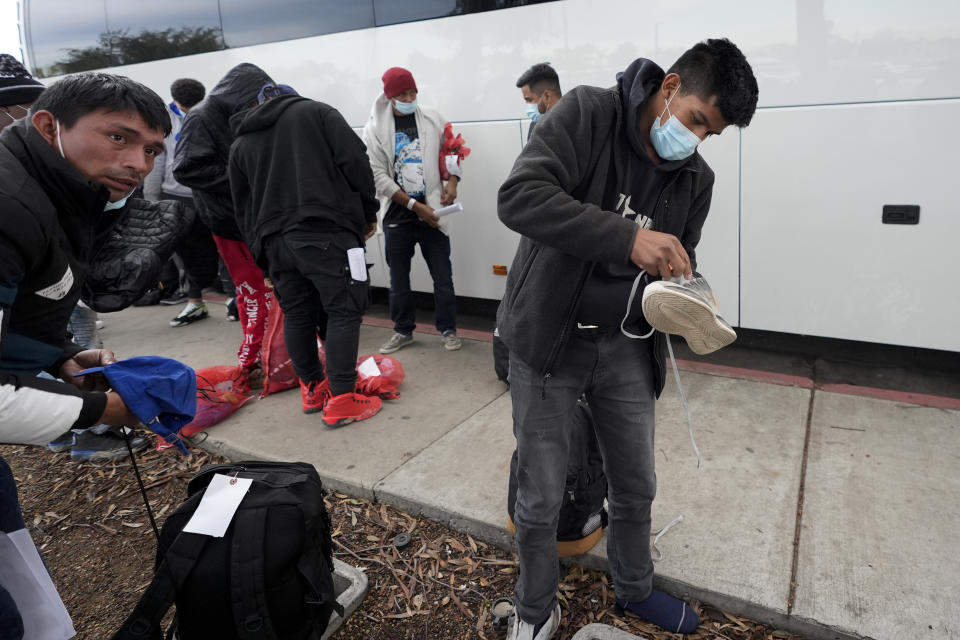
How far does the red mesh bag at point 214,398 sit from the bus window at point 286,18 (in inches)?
115

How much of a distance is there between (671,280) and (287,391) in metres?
3.36

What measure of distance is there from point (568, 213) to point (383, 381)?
2.68 meters

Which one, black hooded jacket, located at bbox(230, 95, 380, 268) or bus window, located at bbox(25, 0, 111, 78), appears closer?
black hooded jacket, located at bbox(230, 95, 380, 268)

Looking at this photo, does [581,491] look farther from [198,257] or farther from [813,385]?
[198,257]

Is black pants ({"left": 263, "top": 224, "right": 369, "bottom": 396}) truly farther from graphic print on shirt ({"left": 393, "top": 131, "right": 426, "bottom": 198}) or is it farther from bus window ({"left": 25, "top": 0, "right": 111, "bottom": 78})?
bus window ({"left": 25, "top": 0, "right": 111, "bottom": 78})

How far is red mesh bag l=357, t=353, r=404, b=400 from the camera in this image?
398 centimetres

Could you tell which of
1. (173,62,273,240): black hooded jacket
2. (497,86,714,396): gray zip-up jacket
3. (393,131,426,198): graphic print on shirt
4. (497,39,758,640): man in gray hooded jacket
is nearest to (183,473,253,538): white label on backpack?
(497,39,758,640): man in gray hooded jacket

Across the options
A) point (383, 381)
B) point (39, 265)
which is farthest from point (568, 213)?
point (383, 381)

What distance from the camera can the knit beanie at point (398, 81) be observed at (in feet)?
13.9

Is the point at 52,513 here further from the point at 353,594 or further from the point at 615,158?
the point at 615,158

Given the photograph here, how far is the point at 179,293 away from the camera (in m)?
7.29

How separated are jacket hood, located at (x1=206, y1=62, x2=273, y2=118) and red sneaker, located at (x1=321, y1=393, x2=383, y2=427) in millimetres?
1858

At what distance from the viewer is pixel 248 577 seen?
1868 mm

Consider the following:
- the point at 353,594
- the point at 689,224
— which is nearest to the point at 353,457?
the point at 353,594
